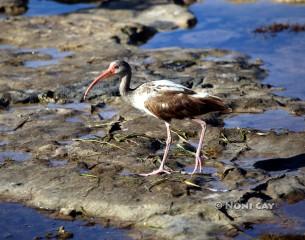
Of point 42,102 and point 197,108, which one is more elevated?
point 197,108

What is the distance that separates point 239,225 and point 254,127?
393cm

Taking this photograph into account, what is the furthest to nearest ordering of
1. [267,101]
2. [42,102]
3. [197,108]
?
[42,102]
[267,101]
[197,108]

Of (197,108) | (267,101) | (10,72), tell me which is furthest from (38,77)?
(197,108)

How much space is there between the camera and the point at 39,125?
39.4 ft

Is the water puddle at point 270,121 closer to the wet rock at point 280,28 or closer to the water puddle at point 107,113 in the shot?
the water puddle at point 107,113

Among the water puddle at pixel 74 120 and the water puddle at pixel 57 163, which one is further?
the water puddle at pixel 74 120

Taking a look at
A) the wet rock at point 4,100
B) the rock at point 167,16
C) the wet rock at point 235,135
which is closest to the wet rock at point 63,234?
the wet rock at point 235,135

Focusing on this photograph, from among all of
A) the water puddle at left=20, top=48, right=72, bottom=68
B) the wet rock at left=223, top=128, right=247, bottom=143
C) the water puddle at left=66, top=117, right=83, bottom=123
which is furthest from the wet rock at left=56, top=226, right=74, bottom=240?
the water puddle at left=20, top=48, right=72, bottom=68

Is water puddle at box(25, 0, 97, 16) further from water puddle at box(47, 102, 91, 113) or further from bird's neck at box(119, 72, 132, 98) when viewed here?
bird's neck at box(119, 72, 132, 98)

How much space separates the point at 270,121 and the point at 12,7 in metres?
15.7

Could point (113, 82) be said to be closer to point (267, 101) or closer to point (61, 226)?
point (267, 101)

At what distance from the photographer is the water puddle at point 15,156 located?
10.4 meters

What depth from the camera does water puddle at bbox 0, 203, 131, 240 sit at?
8023 millimetres

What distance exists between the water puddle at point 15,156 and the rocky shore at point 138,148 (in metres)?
0.02
